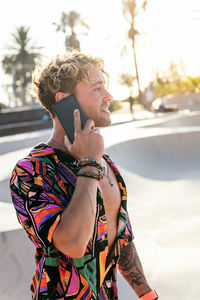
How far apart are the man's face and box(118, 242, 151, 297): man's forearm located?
0.77 metres

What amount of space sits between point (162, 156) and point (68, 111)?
9728 mm

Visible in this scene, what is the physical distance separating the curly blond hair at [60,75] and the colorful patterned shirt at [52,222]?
0.25m

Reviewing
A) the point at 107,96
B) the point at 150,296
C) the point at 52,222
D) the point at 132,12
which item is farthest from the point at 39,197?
the point at 132,12

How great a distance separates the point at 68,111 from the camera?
1596 mm

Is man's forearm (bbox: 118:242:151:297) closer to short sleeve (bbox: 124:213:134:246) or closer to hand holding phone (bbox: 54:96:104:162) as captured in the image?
short sleeve (bbox: 124:213:134:246)

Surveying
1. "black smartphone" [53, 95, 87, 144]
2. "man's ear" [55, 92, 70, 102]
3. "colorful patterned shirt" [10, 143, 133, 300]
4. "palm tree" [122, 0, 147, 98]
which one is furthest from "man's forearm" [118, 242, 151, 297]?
"palm tree" [122, 0, 147, 98]

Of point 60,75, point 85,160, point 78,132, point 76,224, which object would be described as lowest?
point 76,224

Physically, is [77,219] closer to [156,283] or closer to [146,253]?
[156,283]

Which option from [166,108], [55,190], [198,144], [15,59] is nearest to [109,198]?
[55,190]

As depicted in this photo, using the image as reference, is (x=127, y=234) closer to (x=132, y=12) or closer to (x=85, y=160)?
(x=85, y=160)

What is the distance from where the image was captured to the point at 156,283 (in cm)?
392

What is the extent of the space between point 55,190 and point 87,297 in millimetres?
460

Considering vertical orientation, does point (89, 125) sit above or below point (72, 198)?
above

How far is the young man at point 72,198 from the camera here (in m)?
1.36
